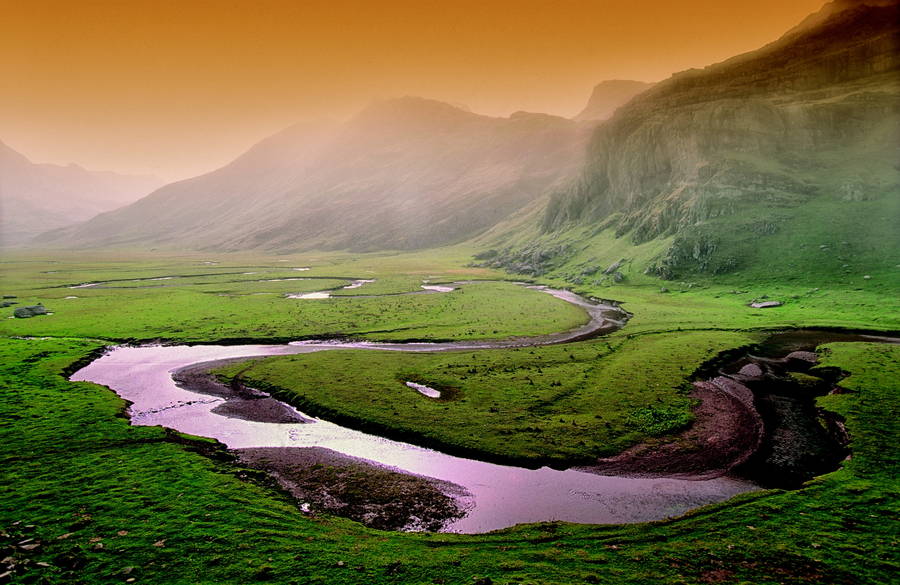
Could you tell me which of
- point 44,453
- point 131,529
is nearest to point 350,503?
point 131,529

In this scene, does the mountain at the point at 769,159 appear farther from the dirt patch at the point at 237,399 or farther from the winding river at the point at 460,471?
the dirt patch at the point at 237,399

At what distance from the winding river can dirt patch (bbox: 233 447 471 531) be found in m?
0.84

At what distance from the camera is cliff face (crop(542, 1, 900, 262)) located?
12575 centimetres

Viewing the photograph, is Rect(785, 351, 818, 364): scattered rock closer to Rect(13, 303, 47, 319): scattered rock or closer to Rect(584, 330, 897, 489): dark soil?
Rect(584, 330, 897, 489): dark soil

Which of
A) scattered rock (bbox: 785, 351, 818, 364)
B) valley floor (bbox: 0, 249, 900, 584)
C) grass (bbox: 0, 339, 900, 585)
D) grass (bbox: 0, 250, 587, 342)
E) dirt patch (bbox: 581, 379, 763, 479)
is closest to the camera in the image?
grass (bbox: 0, 339, 900, 585)

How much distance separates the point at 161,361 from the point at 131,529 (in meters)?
42.0

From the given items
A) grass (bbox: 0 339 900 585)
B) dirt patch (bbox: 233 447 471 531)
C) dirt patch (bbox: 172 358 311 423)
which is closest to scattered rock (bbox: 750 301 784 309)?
grass (bbox: 0 339 900 585)

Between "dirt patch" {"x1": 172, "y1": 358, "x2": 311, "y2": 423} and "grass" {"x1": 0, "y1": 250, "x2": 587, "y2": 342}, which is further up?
"grass" {"x1": 0, "y1": 250, "x2": 587, "y2": 342}

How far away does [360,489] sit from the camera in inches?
1079

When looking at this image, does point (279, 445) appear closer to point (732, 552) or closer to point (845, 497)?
point (732, 552)

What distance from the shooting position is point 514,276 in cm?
15438

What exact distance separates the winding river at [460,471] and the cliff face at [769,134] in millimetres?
119103

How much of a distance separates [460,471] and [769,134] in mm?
171244

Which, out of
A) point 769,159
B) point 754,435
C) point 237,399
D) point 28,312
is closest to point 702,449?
point 754,435
